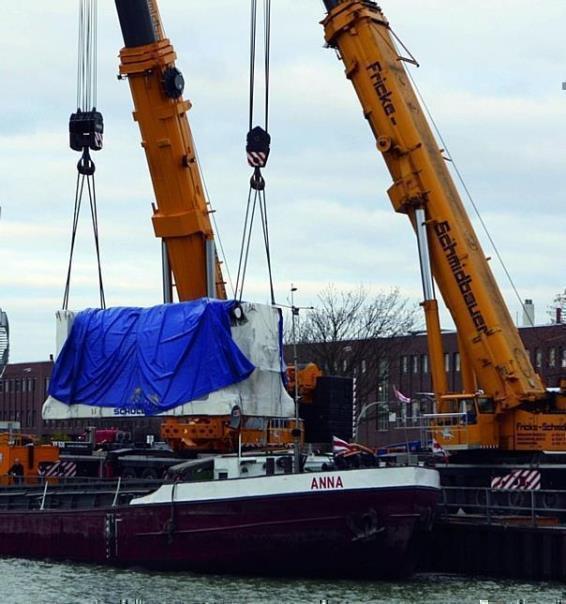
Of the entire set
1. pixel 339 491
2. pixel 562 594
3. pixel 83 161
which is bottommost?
pixel 562 594

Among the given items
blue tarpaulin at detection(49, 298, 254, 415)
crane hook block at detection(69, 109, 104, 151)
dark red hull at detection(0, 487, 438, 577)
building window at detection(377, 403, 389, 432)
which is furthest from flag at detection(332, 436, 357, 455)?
building window at detection(377, 403, 389, 432)

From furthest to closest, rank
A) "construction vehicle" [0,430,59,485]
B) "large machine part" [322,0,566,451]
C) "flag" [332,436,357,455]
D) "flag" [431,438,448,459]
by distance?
"construction vehicle" [0,430,59,485], "flag" [431,438,448,459], "large machine part" [322,0,566,451], "flag" [332,436,357,455]

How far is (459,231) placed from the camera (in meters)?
40.0

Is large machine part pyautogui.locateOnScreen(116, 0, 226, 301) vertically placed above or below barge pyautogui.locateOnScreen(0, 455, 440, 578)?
above

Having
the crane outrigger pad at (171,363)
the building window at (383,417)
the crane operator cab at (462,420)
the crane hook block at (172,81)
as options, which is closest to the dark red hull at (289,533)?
the crane outrigger pad at (171,363)

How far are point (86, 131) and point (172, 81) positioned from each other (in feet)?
9.95

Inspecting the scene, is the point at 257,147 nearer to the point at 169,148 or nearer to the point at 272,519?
the point at 169,148

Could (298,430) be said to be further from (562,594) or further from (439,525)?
(562,594)

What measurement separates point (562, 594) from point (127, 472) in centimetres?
1748

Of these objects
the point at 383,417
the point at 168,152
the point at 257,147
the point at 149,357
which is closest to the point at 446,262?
the point at 257,147

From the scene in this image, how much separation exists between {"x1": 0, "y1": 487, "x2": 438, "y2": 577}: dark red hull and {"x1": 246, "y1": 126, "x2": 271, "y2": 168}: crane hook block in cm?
1082

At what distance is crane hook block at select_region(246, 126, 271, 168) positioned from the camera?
41.1 meters

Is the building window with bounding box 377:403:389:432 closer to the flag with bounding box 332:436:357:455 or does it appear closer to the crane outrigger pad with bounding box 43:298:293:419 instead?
the crane outrigger pad with bounding box 43:298:293:419

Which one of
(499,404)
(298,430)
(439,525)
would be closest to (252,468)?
(298,430)
